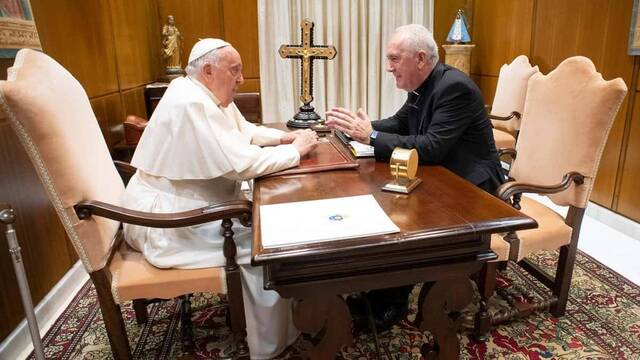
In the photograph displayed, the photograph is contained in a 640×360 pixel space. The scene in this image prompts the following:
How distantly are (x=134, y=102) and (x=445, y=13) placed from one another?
134 inches

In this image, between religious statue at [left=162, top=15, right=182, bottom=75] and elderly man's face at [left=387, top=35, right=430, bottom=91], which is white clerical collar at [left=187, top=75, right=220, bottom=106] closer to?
elderly man's face at [left=387, top=35, right=430, bottom=91]

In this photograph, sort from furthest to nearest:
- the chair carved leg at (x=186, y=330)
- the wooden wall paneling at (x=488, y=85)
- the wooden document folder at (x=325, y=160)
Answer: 1. the wooden wall paneling at (x=488, y=85)
2. the chair carved leg at (x=186, y=330)
3. the wooden document folder at (x=325, y=160)

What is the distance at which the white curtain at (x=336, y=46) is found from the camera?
177 inches

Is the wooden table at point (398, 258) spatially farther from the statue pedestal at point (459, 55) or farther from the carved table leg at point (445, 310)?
the statue pedestal at point (459, 55)

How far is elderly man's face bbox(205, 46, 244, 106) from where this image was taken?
1628 millimetres

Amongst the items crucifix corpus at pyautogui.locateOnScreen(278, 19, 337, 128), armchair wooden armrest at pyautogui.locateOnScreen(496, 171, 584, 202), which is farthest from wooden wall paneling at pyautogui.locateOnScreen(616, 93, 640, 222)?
crucifix corpus at pyautogui.locateOnScreen(278, 19, 337, 128)

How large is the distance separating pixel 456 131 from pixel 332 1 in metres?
3.24

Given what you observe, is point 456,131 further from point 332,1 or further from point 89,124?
Result: point 332,1

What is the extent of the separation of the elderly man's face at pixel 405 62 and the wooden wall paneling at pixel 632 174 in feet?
6.02

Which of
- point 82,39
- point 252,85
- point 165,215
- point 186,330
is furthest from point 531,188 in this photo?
point 252,85

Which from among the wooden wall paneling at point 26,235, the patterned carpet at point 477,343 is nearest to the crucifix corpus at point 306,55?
the patterned carpet at point 477,343

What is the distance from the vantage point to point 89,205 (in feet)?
4.38

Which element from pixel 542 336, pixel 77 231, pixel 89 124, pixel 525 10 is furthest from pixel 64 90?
pixel 525 10

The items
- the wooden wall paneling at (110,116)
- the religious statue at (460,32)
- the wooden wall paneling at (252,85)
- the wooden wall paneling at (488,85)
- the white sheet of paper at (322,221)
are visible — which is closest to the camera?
the white sheet of paper at (322,221)
